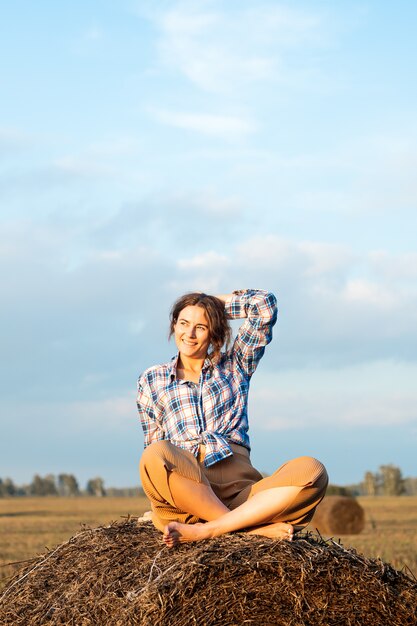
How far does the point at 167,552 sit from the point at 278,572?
623mm

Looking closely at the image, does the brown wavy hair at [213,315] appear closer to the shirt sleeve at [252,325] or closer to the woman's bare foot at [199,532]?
the shirt sleeve at [252,325]

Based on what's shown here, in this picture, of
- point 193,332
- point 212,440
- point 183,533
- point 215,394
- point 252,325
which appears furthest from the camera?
point 252,325

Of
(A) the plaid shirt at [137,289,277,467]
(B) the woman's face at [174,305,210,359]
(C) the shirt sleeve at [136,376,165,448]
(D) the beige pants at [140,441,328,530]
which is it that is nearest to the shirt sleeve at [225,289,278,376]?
(A) the plaid shirt at [137,289,277,467]

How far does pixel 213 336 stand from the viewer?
598 cm

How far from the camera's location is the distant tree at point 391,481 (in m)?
48.9

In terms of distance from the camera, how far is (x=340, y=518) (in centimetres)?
2192

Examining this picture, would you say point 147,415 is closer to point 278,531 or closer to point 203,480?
point 203,480

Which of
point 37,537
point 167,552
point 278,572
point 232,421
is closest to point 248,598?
point 278,572

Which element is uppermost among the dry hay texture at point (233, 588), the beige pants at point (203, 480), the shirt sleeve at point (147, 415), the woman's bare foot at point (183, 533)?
the shirt sleeve at point (147, 415)

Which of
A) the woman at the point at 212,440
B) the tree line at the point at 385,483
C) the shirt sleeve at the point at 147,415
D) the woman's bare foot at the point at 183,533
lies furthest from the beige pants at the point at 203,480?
the tree line at the point at 385,483

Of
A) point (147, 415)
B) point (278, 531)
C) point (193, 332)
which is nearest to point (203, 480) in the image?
point (278, 531)

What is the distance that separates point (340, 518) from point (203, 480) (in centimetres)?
1723

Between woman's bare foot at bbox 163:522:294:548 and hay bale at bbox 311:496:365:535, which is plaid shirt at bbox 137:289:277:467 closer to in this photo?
woman's bare foot at bbox 163:522:294:548

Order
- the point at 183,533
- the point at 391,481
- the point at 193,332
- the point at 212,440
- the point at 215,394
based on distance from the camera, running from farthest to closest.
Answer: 1. the point at 391,481
2. the point at 193,332
3. the point at 215,394
4. the point at 212,440
5. the point at 183,533
